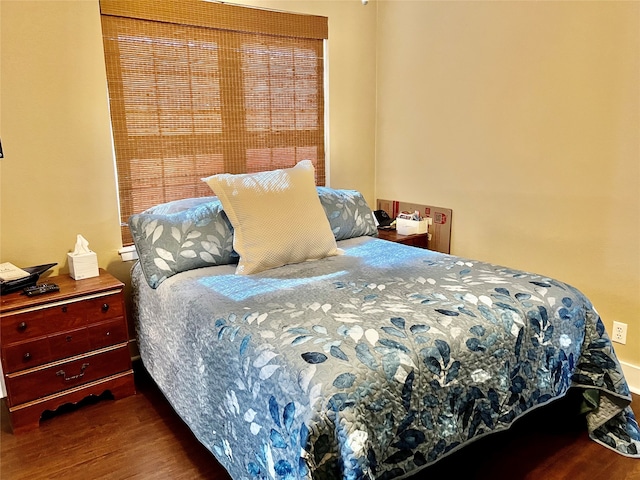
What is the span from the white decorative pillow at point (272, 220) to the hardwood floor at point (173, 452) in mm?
839

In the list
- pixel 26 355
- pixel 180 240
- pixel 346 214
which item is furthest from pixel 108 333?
pixel 346 214

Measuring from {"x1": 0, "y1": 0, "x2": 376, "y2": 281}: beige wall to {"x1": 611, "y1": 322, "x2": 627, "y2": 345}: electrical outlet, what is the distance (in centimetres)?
268

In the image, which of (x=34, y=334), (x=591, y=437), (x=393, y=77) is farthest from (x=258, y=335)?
(x=393, y=77)

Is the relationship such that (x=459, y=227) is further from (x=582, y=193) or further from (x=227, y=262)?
(x=227, y=262)

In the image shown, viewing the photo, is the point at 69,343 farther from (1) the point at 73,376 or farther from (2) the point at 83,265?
(2) the point at 83,265

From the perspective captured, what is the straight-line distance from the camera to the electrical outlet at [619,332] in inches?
98.4

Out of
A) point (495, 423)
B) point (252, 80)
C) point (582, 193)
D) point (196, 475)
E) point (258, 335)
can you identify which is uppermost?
point (252, 80)

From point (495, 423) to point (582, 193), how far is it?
1.46m

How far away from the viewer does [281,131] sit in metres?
3.29

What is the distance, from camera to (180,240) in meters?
2.38

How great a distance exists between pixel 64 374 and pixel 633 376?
9.32 ft

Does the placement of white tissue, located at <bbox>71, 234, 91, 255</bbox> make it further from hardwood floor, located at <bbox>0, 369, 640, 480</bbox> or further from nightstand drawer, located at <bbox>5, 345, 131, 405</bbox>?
hardwood floor, located at <bbox>0, 369, 640, 480</bbox>

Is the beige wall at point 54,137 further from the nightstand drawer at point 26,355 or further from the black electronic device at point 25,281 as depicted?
the nightstand drawer at point 26,355

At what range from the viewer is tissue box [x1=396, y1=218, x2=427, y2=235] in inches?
130
